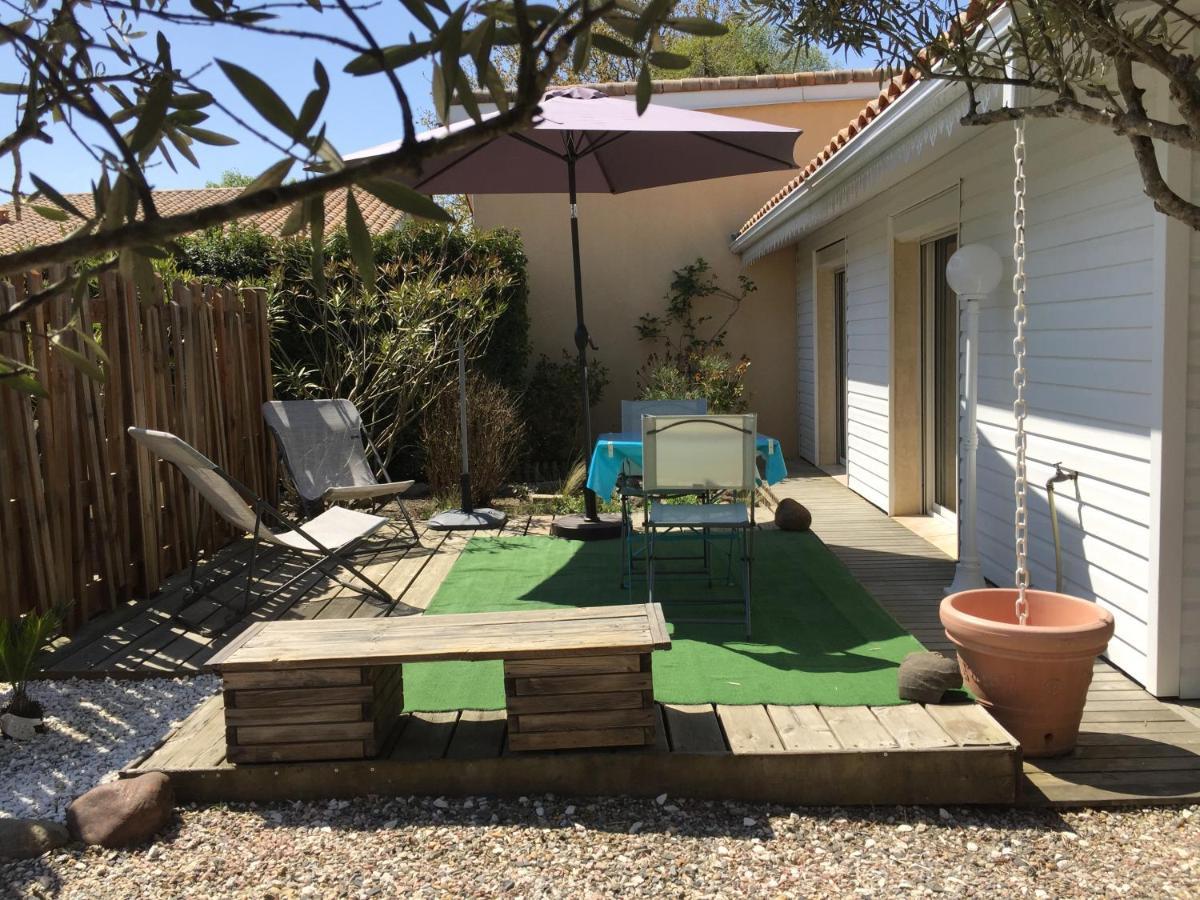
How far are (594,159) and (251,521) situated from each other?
337cm

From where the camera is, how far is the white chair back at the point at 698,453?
4.54 m

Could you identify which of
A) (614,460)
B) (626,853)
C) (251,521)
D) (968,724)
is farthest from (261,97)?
(614,460)

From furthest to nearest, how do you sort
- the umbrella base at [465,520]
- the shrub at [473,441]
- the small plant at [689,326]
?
the small plant at [689,326]
the shrub at [473,441]
the umbrella base at [465,520]

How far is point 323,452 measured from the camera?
6566mm

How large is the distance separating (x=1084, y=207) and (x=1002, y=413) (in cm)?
136

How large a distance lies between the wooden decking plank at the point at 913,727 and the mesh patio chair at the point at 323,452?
364 centimetres

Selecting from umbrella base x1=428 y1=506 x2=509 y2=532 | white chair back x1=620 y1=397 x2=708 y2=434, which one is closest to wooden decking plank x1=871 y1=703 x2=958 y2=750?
white chair back x1=620 y1=397 x2=708 y2=434

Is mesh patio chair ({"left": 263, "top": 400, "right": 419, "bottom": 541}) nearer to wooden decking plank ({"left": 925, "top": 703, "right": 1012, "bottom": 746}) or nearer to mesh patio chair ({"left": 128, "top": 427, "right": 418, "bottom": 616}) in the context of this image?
mesh patio chair ({"left": 128, "top": 427, "right": 418, "bottom": 616})

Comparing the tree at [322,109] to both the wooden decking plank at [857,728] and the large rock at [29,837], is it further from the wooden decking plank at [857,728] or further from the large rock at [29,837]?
the wooden decking plank at [857,728]

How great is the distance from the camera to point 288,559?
6086 mm

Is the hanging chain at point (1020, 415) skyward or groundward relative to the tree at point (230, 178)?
groundward

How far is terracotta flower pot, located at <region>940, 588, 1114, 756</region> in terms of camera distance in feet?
9.84

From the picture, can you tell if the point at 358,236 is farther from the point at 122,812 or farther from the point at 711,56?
the point at 711,56

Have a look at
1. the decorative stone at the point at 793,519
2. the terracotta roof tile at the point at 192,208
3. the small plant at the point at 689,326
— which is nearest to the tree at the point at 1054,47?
the decorative stone at the point at 793,519
